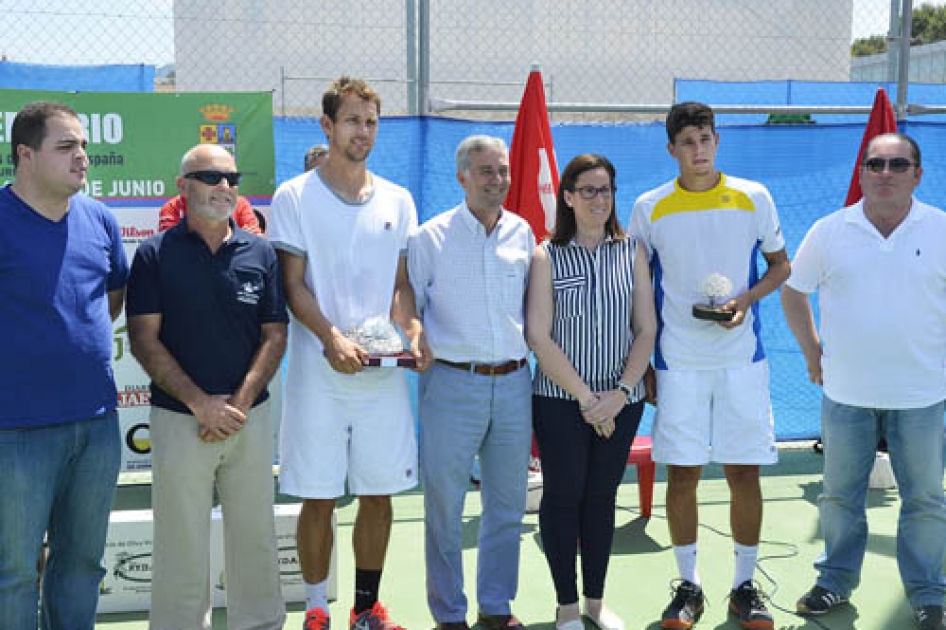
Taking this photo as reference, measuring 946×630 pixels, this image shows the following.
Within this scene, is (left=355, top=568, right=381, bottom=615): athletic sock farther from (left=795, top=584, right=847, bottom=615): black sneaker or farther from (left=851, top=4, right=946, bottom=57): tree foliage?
(left=851, top=4, right=946, bottom=57): tree foliage

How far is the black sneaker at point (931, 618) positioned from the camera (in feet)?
13.6

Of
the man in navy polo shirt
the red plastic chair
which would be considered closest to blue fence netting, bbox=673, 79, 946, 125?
the red plastic chair

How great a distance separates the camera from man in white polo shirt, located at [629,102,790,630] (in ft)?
13.7

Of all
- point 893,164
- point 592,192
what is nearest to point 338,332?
point 592,192

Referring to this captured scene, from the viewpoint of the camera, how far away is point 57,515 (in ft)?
11.5

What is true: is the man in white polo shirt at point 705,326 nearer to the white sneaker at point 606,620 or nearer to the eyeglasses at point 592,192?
the white sneaker at point 606,620

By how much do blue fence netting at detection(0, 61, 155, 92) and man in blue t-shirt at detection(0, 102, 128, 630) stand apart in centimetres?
754

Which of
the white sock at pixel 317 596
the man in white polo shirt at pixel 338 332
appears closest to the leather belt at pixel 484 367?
the man in white polo shirt at pixel 338 332

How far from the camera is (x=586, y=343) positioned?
4031mm

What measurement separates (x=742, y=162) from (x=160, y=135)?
3545 mm

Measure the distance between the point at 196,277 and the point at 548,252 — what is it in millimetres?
1405

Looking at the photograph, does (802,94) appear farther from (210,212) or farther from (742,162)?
(210,212)

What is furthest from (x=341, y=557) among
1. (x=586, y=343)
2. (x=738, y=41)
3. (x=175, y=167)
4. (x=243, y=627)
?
(x=738, y=41)

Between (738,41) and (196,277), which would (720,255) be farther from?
(738,41)
